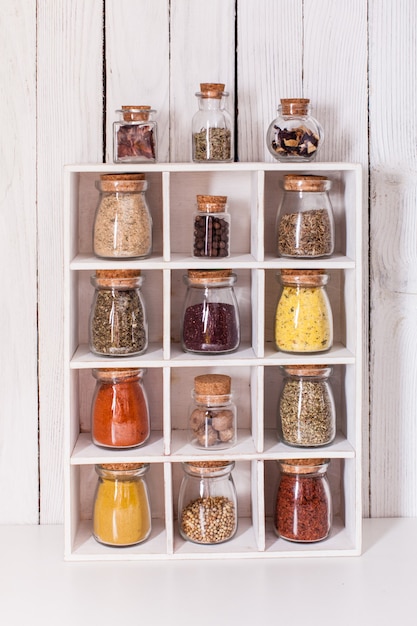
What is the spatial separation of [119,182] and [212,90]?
227 mm

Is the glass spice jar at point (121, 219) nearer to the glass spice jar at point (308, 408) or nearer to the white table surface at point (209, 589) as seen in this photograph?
the glass spice jar at point (308, 408)

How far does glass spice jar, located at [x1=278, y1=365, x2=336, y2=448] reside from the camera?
1467mm

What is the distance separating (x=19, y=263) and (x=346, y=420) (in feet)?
2.22

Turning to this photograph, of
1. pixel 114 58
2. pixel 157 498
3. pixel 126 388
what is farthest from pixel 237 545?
pixel 114 58

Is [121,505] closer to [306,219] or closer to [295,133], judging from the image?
[306,219]

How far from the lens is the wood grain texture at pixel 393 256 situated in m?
1.58

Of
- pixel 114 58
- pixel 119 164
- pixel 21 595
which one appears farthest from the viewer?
pixel 114 58

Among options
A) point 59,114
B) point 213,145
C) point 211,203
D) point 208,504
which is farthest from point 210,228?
point 208,504

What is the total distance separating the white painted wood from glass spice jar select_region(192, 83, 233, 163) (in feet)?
1.04

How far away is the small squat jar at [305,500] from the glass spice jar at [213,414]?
0.37 feet

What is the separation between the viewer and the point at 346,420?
1.55 metres

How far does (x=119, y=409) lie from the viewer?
1.46 metres

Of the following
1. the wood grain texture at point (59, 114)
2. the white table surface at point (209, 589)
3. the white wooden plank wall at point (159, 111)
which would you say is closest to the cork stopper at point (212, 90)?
the white wooden plank wall at point (159, 111)

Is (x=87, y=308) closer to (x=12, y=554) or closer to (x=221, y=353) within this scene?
(x=221, y=353)
